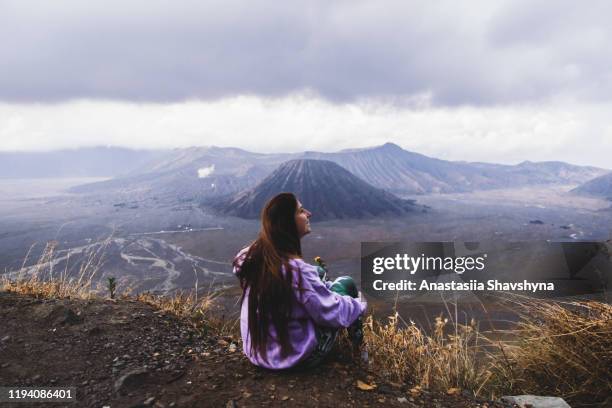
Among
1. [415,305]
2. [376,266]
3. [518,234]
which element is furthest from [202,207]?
[376,266]

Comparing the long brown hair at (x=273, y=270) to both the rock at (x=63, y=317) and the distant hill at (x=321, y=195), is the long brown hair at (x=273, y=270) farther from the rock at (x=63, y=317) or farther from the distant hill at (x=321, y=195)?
the distant hill at (x=321, y=195)

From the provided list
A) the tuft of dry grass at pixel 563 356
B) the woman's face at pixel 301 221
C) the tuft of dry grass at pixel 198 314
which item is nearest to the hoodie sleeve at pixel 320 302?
the woman's face at pixel 301 221

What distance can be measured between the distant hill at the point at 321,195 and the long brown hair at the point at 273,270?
432ft

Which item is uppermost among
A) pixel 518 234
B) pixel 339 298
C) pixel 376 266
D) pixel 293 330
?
pixel 339 298

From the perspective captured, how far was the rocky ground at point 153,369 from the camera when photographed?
3086mm

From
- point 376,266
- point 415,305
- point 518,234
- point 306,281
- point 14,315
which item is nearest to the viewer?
point 306,281

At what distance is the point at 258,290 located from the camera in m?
3.16

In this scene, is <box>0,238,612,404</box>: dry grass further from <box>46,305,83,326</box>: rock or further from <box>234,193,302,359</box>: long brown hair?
<box>46,305,83,326</box>: rock

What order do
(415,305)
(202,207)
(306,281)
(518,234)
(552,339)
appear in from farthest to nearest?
1. (202,207)
2. (518,234)
3. (415,305)
4. (552,339)
5. (306,281)

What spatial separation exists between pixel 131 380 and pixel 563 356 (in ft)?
11.6

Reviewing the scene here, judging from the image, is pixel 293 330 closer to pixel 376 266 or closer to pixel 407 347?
pixel 407 347

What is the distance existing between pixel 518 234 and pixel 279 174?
8531cm

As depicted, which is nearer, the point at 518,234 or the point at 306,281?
the point at 306,281

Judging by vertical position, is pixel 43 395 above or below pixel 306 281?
below
